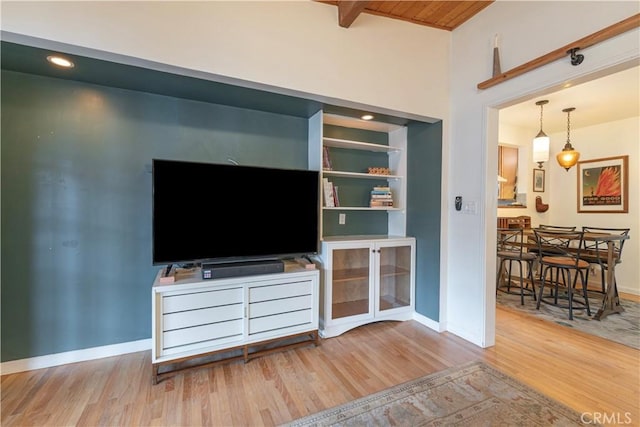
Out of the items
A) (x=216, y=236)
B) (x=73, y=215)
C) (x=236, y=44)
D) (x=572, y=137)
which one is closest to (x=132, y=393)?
(x=216, y=236)

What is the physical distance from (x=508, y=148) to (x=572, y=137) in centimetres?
107

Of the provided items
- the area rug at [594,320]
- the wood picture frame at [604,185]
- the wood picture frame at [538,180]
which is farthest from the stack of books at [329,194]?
the wood picture frame at [604,185]

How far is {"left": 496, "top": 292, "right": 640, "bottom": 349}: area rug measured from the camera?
2627 millimetres

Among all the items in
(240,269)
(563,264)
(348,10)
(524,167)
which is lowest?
(563,264)

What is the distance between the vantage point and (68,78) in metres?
2.07

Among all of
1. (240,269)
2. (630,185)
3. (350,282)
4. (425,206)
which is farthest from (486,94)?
(630,185)

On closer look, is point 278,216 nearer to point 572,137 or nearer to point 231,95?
point 231,95

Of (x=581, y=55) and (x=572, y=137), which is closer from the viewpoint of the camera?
(x=581, y=55)

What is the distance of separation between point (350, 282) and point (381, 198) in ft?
3.21

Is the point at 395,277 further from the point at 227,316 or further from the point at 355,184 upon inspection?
the point at 227,316

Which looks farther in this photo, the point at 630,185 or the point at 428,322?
the point at 630,185

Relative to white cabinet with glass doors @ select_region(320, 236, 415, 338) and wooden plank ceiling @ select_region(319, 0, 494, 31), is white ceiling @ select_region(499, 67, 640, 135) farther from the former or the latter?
white cabinet with glass doors @ select_region(320, 236, 415, 338)

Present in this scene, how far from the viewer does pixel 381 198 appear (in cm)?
304

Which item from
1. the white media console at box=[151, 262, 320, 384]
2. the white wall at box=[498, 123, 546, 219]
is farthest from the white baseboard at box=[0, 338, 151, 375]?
the white wall at box=[498, 123, 546, 219]
